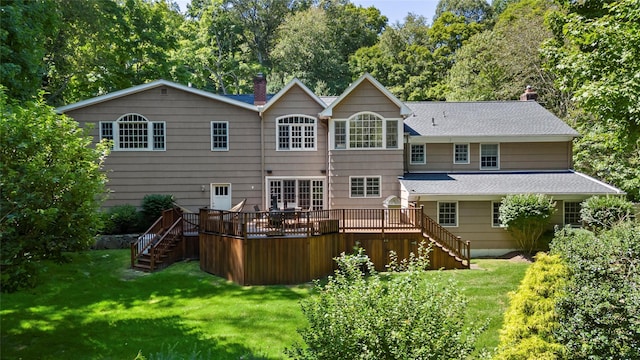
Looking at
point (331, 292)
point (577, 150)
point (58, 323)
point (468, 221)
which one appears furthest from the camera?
point (577, 150)

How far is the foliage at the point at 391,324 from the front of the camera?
16.0 ft

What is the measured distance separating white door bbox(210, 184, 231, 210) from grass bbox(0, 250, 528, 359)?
4568 millimetres

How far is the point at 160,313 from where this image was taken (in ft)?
33.1

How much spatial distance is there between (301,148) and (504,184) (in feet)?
Result: 28.9

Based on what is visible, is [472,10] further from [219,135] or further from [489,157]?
[219,135]

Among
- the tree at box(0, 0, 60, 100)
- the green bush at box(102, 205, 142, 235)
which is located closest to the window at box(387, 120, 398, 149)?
the green bush at box(102, 205, 142, 235)

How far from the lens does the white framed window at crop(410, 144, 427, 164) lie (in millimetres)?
18266

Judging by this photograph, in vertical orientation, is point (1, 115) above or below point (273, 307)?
above

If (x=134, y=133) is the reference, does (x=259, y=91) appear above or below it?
above

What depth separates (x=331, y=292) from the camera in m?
5.84

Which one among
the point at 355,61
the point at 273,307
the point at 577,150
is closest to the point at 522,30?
the point at 577,150

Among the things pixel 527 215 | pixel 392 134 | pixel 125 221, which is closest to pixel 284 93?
pixel 392 134

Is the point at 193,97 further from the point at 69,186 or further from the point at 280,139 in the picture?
the point at 69,186

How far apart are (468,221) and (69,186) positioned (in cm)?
1397
